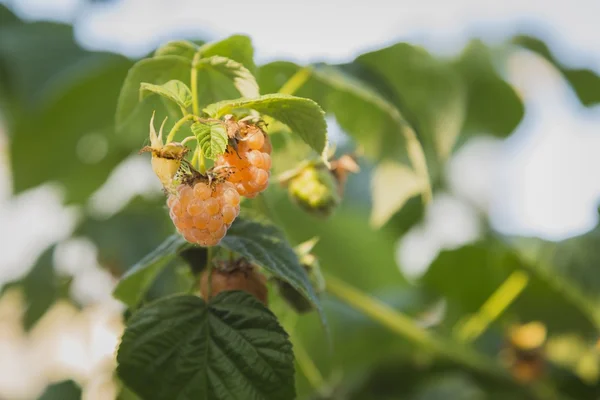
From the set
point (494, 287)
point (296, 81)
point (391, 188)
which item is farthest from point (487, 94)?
point (296, 81)

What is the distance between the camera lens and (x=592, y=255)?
0.78 m

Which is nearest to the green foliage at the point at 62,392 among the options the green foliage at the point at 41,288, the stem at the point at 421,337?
the green foliage at the point at 41,288

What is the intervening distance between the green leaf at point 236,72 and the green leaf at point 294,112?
0.07ft

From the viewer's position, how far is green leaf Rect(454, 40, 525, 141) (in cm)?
118

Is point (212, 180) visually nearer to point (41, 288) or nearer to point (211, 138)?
point (211, 138)

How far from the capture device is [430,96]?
83 centimetres

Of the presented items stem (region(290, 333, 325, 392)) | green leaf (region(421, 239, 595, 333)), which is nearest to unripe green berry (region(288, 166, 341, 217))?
stem (region(290, 333, 325, 392))

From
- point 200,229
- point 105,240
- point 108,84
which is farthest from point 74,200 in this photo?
point 200,229

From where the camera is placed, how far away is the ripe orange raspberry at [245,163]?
0.39 metres

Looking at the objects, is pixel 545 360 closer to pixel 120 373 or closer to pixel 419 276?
pixel 419 276

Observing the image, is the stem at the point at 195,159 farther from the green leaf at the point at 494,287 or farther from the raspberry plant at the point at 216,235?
the green leaf at the point at 494,287

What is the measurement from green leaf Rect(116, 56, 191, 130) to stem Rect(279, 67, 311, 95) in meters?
0.17

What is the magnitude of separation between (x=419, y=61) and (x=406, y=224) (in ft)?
1.53

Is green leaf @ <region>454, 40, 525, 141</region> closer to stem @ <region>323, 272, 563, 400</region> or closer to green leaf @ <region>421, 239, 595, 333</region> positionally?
green leaf @ <region>421, 239, 595, 333</region>
